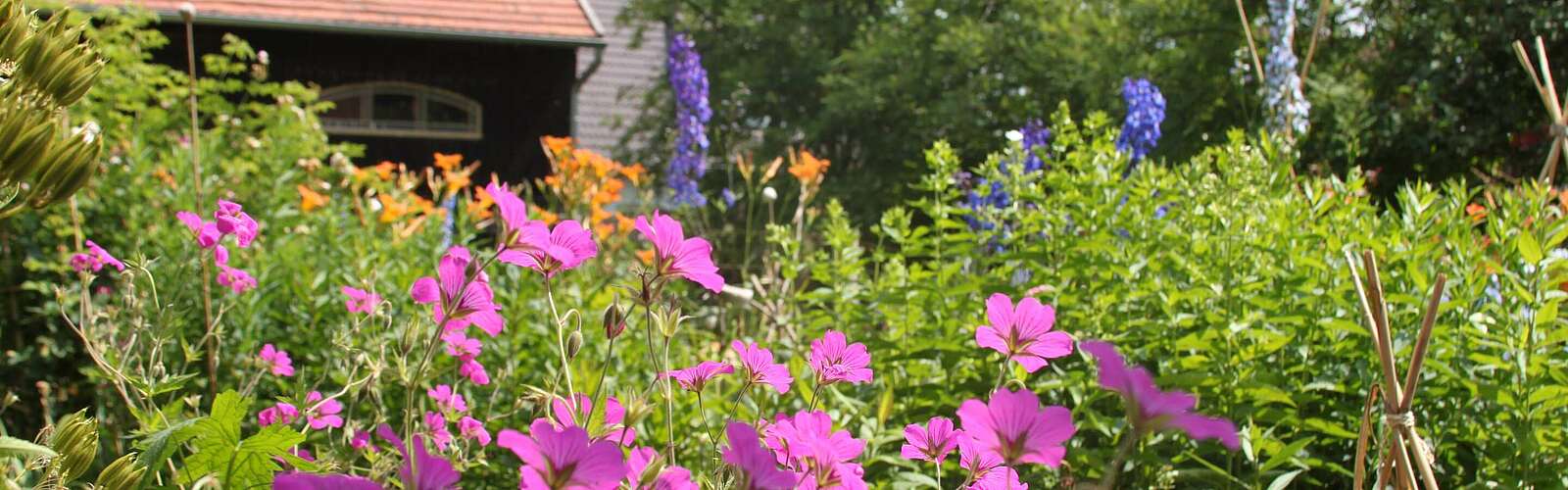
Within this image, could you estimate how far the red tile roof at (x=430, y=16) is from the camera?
1045 cm

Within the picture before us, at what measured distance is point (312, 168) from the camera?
4.36 meters

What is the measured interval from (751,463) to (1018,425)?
0.45 ft

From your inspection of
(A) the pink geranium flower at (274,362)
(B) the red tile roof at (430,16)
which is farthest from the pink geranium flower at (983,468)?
(B) the red tile roof at (430,16)

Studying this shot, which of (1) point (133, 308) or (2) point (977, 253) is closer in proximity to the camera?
(1) point (133, 308)

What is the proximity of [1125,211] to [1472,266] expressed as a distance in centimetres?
53

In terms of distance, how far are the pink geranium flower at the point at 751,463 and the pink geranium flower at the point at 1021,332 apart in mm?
250

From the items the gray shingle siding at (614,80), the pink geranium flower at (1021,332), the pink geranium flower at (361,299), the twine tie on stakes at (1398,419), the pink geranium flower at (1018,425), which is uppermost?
the gray shingle siding at (614,80)

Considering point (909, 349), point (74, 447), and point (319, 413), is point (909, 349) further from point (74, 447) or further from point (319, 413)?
point (74, 447)

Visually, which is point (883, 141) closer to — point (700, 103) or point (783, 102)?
point (783, 102)

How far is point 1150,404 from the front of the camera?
55 centimetres

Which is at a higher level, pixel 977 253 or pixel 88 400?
pixel 977 253

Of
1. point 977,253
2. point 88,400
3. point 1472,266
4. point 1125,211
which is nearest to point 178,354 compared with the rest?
point 88,400

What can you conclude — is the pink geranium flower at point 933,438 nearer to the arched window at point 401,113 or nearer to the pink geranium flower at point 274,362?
the pink geranium flower at point 274,362

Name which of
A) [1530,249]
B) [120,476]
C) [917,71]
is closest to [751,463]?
[120,476]
